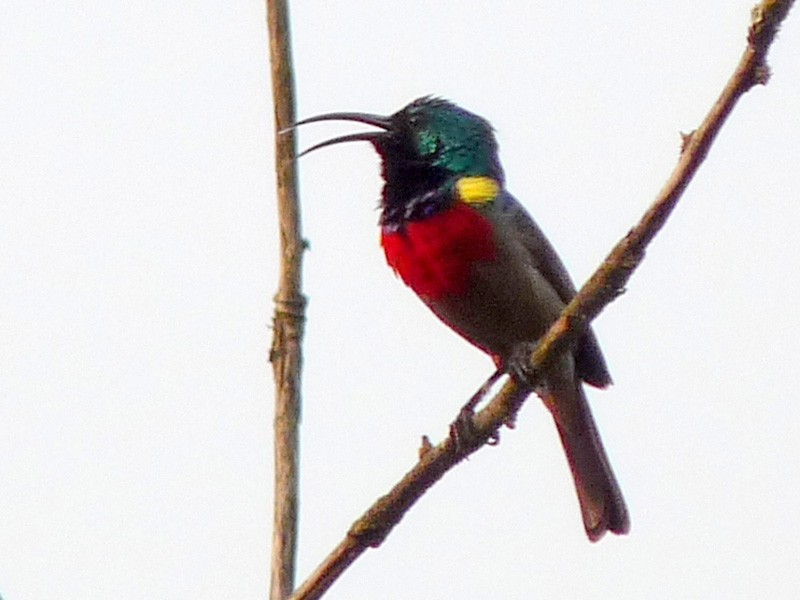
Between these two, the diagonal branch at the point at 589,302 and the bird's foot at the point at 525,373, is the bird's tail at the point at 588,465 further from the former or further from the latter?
the diagonal branch at the point at 589,302

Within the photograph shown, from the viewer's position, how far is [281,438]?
3.04 meters

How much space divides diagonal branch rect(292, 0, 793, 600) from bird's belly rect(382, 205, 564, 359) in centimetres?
165

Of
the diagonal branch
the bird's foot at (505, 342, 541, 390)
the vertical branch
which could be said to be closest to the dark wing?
the bird's foot at (505, 342, 541, 390)

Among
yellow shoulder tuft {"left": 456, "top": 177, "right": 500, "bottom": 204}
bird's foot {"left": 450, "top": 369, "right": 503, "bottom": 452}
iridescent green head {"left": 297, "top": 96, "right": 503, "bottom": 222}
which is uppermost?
iridescent green head {"left": 297, "top": 96, "right": 503, "bottom": 222}

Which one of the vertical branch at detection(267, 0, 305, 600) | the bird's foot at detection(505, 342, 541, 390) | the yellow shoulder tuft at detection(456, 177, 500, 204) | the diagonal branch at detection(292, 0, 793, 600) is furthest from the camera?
the yellow shoulder tuft at detection(456, 177, 500, 204)

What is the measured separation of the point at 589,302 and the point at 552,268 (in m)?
2.44

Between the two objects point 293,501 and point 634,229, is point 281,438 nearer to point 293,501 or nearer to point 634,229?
point 293,501

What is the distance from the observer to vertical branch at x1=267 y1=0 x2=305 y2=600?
2.96 meters

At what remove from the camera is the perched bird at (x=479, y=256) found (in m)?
5.43

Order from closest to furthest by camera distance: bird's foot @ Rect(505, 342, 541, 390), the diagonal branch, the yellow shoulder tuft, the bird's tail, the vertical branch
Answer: the diagonal branch
the vertical branch
bird's foot @ Rect(505, 342, 541, 390)
the yellow shoulder tuft
the bird's tail

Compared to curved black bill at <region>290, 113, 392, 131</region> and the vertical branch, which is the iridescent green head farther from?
the vertical branch

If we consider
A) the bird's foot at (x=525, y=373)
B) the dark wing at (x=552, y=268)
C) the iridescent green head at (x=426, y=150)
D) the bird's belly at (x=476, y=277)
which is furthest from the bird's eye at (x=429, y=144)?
the bird's foot at (x=525, y=373)

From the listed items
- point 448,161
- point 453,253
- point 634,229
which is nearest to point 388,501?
point 634,229

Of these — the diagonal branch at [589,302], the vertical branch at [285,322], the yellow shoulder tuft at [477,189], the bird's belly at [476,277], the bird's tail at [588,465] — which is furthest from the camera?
the bird's tail at [588,465]
